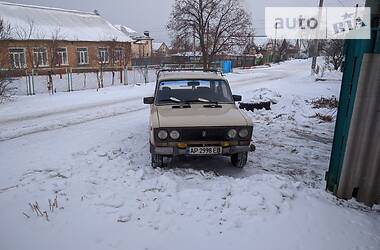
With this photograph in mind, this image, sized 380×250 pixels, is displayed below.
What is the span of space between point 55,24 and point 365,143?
106 ft

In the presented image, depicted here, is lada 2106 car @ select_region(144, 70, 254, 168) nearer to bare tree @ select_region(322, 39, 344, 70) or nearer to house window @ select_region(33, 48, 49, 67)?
bare tree @ select_region(322, 39, 344, 70)

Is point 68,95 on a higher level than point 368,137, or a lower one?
lower

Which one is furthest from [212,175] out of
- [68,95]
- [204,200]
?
[68,95]

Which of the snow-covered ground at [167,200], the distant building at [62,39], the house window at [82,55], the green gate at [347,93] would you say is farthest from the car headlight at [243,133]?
the house window at [82,55]

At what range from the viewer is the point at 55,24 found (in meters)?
31.0

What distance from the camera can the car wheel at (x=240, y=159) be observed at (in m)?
5.64

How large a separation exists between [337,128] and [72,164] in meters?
4.39

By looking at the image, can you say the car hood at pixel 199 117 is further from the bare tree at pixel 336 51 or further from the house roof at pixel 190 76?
the bare tree at pixel 336 51

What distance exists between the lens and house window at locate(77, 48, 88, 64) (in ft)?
105

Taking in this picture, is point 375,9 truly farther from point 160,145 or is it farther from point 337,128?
point 160,145

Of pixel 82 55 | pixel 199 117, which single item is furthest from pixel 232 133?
pixel 82 55

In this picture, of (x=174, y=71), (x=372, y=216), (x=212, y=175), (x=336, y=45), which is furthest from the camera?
(x=336, y=45)

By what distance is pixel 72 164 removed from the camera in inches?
229

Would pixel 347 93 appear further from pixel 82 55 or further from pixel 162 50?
pixel 162 50
